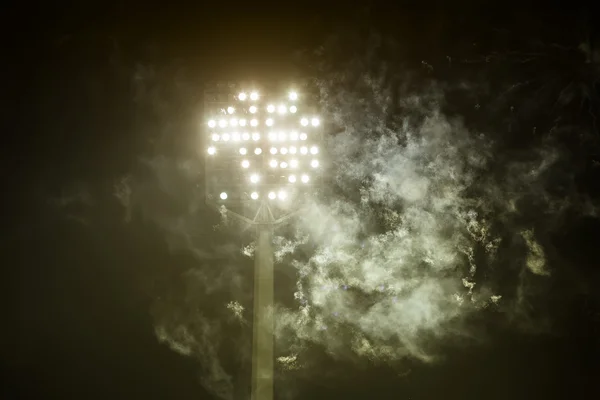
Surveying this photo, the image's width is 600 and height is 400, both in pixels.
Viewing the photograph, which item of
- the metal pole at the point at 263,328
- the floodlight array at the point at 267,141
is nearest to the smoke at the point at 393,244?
the floodlight array at the point at 267,141

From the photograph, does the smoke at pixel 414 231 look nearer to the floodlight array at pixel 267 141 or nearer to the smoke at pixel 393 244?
the smoke at pixel 393 244

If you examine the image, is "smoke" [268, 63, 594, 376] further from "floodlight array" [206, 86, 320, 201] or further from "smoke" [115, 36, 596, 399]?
"floodlight array" [206, 86, 320, 201]

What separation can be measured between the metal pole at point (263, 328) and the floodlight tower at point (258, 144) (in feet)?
3.07

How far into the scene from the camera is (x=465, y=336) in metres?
14.1

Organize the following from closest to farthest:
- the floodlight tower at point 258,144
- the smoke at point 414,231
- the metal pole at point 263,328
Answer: the metal pole at point 263,328, the floodlight tower at point 258,144, the smoke at point 414,231

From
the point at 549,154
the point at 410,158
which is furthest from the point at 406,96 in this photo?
the point at 549,154

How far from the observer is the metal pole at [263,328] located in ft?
33.2

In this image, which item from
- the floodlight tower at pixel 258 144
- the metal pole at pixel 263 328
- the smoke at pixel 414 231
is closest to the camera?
the metal pole at pixel 263 328

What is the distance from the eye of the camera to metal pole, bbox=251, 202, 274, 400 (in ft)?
33.2

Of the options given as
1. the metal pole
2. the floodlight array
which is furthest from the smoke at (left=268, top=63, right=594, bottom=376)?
the metal pole

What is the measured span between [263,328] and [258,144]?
411cm

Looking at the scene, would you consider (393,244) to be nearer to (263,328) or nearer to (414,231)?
(414,231)

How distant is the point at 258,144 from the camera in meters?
11.5

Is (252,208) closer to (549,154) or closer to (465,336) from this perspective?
(465,336)
